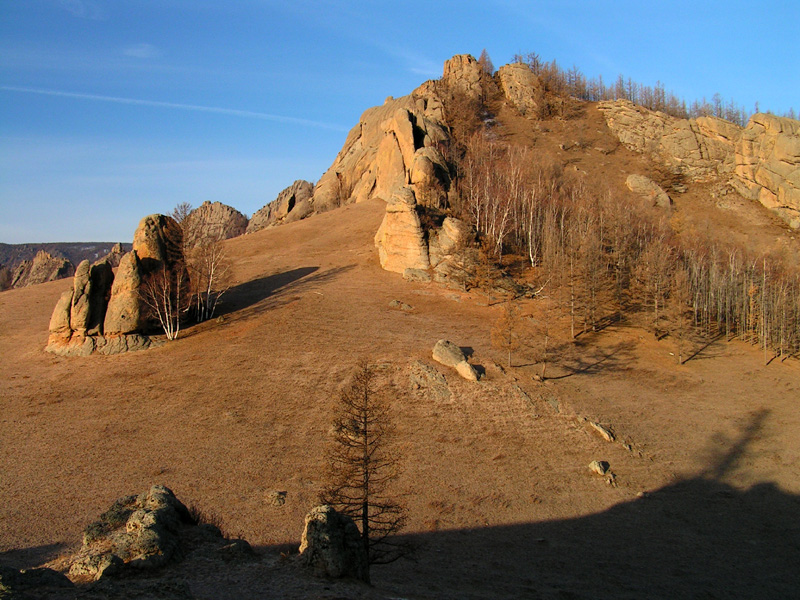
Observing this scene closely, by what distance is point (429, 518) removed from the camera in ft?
58.2

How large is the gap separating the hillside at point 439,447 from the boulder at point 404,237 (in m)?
5.20

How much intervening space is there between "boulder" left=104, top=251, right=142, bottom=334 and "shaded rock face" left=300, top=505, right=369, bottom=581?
80.1 feet

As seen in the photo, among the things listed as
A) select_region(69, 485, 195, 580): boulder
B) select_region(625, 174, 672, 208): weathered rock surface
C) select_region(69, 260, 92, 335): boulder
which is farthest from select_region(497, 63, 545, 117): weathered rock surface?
select_region(69, 485, 195, 580): boulder

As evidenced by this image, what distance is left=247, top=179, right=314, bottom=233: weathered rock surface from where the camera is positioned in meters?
89.8

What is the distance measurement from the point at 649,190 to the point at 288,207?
59.4m

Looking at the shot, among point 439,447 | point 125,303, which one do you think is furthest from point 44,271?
point 439,447

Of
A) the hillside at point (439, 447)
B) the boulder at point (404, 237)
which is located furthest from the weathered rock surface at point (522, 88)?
the hillside at point (439, 447)

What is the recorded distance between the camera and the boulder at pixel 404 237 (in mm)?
46750

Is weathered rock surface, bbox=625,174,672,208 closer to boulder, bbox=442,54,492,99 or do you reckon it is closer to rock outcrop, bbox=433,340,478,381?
boulder, bbox=442,54,492,99

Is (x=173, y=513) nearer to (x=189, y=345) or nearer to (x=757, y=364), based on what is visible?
(x=189, y=345)

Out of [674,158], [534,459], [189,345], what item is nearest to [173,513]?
[534,459]

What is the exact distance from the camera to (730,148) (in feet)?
275

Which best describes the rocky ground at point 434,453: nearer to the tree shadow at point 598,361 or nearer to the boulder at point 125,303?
the tree shadow at point 598,361

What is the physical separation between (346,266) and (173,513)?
39.0 metres
